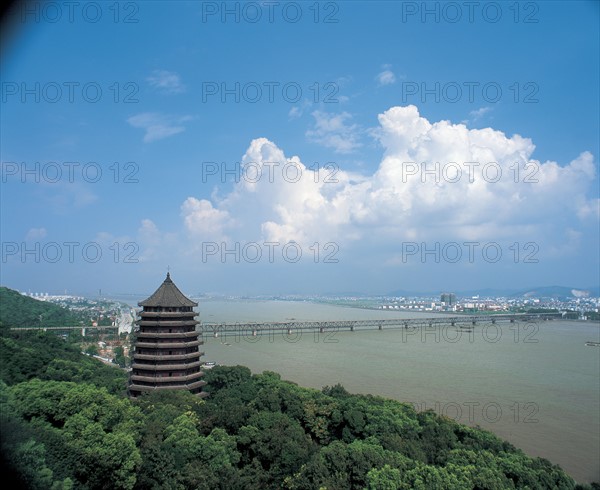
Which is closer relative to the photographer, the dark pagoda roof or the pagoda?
the pagoda

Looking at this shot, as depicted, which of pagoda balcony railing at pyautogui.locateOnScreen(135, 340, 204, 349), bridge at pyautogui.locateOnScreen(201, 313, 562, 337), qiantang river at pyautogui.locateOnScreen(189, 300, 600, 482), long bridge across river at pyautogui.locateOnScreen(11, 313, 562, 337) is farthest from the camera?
bridge at pyautogui.locateOnScreen(201, 313, 562, 337)

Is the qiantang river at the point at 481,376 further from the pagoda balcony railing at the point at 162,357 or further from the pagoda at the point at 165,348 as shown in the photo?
the pagoda balcony railing at the point at 162,357

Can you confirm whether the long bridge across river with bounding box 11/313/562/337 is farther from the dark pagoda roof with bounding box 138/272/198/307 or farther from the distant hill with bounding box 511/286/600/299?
the distant hill with bounding box 511/286/600/299

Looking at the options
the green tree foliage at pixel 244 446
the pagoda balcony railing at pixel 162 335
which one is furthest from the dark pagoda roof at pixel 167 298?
the green tree foliage at pixel 244 446

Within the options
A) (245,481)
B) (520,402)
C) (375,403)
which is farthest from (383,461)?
(520,402)

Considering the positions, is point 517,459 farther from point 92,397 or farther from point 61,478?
point 92,397

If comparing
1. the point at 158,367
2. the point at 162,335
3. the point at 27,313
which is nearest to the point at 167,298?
the point at 162,335

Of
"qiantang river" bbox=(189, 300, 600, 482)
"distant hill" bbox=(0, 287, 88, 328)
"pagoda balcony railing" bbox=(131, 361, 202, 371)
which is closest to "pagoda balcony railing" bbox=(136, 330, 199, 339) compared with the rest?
"pagoda balcony railing" bbox=(131, 361, 202, 371)
